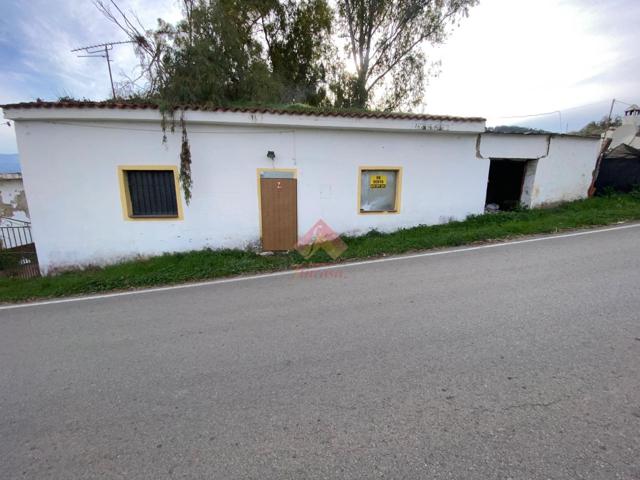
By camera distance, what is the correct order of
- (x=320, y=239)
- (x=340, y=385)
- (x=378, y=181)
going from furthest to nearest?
(x=378, y=181) < (x=320, y=239) < (x=340, y=385)

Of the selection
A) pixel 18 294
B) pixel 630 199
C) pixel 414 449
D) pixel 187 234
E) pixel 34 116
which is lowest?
pixel 18 294

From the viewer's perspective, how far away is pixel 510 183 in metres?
10.6

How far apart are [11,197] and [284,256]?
15072 mm

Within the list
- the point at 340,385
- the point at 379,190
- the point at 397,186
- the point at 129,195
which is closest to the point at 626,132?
the point at 397,186

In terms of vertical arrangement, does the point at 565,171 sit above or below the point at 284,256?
above

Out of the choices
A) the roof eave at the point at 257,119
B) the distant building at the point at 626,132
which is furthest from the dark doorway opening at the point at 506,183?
the distant building at the point at 626,132

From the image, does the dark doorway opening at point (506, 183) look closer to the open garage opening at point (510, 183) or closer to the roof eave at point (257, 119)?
the open garage opening at point (510, 183)

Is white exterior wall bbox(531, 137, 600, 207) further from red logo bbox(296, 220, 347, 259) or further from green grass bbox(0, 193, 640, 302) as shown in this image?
red logo bbox(296, 220, 347, 259)

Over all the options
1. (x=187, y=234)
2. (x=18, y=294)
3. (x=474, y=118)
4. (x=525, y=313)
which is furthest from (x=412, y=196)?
(x=18, y=294)

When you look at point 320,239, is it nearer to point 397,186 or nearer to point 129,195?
point 397,186

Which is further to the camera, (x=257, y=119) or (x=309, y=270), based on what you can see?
(x=257, y=119)

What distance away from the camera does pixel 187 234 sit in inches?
291

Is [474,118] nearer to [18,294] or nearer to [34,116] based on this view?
[34,116]

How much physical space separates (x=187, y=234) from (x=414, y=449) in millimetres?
6963
